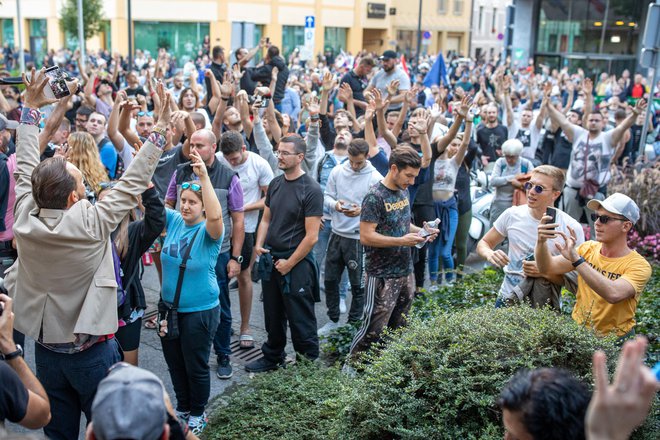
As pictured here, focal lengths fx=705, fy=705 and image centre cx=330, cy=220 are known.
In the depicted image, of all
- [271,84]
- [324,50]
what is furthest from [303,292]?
[324,50]

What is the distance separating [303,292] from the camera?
6023 mm

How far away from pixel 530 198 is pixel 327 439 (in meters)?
2.38


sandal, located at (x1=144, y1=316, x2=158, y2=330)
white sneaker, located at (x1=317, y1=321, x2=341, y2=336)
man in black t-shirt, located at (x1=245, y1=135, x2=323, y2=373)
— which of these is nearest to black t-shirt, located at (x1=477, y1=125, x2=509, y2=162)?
white sneaker, located at (x1=317, y1=321, x2=341, y2=336)

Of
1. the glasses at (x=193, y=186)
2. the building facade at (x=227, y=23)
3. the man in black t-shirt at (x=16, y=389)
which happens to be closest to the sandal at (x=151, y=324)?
the glasses at (x=193, y=186)

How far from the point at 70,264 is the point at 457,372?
2197 mm

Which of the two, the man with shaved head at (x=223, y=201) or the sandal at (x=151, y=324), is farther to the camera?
the sandal at (x=151, y=324)

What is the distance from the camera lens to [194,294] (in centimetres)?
491

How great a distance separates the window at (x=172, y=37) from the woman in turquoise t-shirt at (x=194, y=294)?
132 feet

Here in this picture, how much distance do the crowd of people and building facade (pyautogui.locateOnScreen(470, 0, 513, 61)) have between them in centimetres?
5253

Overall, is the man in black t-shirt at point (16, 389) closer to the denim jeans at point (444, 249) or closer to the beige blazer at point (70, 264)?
the beige blazer at point (70, 264)

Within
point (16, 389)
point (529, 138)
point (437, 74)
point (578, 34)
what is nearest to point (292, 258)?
point (16, 389)

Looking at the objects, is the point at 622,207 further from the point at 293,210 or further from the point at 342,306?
the point at 342,306

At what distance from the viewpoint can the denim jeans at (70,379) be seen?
3.93 metres

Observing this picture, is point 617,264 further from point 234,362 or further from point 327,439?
point 234,362
